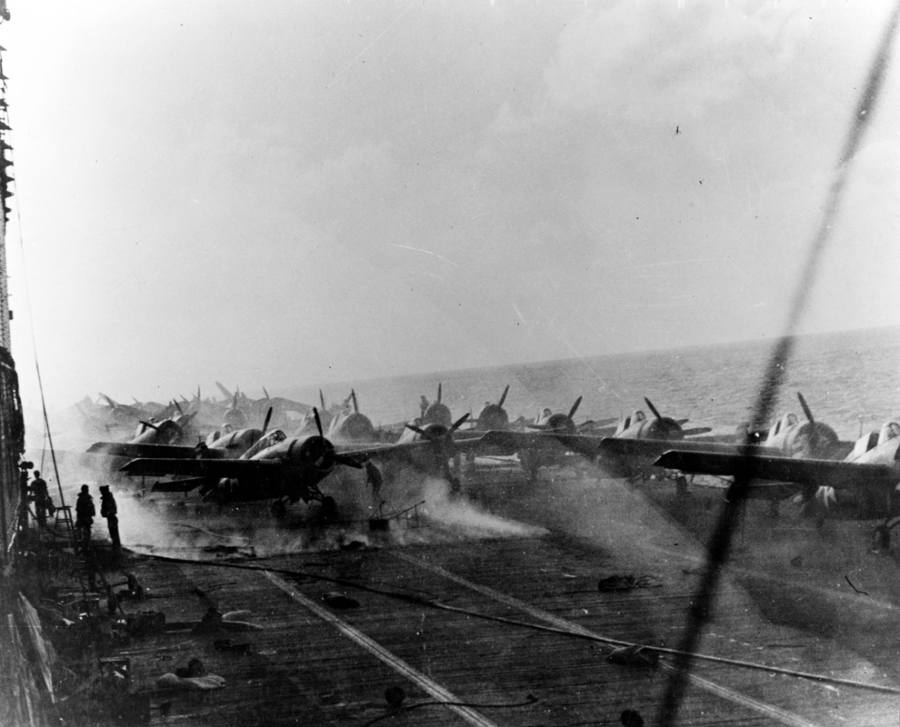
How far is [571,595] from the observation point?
20703mm

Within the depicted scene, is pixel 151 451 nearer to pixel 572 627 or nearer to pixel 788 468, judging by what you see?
pixel 788 468

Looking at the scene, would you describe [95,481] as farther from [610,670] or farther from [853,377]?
[853,377]

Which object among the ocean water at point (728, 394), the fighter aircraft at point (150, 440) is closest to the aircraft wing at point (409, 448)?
the fighter aircraft at point (150, 440)

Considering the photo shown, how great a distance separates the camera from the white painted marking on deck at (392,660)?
41.6 ft

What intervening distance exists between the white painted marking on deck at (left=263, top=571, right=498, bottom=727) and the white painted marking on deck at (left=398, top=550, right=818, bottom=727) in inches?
141

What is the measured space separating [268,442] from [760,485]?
19.4m

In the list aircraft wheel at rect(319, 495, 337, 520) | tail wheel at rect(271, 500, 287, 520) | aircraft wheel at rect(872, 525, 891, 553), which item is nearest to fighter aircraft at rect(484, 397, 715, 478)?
aircraft wheel at rect(319, 495, 337, 520)

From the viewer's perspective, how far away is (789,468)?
24484mm

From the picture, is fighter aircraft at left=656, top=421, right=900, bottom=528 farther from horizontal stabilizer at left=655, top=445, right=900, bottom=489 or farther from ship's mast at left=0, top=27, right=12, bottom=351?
ship's mast at left=0, top=27, right=12, bottom=351

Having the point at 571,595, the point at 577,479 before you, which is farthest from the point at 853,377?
the point at 571,595

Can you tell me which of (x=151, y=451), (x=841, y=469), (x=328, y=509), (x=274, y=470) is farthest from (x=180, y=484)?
(x=841, y=469)

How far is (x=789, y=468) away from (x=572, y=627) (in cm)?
993

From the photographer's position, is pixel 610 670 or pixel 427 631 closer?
pixel 610 670

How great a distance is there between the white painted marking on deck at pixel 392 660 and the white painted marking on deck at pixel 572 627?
3.58 meters
